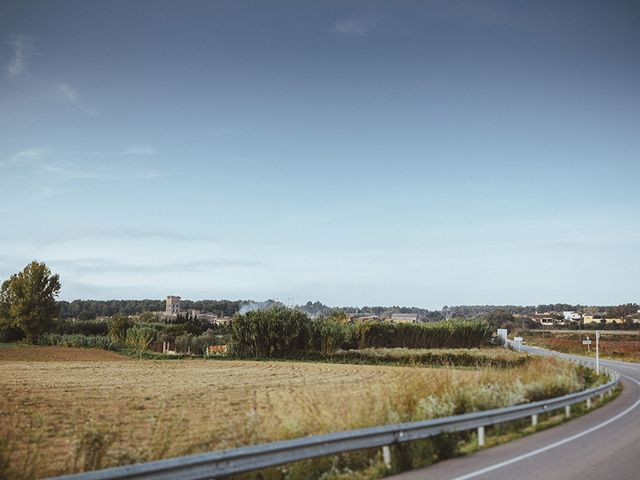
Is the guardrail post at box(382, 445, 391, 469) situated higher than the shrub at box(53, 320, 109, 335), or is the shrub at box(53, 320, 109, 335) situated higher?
the guardrail post at box(382, 445, 391, 469)

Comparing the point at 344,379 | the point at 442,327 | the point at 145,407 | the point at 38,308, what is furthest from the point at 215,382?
the point at 38,308

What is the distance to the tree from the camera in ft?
272

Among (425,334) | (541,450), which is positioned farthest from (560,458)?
(425,334)

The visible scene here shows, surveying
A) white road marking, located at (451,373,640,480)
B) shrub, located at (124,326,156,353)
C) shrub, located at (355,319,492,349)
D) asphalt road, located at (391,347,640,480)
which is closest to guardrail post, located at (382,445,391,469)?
asphalt road, located at (391,347,640,480)

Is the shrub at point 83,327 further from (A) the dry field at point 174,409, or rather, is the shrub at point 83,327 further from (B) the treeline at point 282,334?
(A) the dry field at point 174,409

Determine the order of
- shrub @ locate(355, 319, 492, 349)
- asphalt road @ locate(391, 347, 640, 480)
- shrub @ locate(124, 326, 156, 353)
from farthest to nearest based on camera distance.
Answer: shrub @ locate(355, 319, 492, 349)
shrub @ locate(124, 326, 156, 353)
asphalt road @ locate(391, 347, 640, 480)

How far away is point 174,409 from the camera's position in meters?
19.1

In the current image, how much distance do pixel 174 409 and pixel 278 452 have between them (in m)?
11.7

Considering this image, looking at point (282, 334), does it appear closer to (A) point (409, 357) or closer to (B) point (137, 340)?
(A) point (409, 357)

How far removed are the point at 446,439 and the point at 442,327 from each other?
59867 millimetres

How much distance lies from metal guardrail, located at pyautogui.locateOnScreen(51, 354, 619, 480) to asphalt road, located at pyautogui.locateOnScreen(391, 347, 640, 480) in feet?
2.19

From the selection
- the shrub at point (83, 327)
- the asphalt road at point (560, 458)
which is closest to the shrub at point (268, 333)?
the asphalt road at point (560, 458)

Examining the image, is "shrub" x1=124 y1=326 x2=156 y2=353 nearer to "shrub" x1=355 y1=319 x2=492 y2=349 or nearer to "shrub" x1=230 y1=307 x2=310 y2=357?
"shrub" x1=230 y1=307 x2=310 y2=357

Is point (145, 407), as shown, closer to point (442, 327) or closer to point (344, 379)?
point (344, 379)
